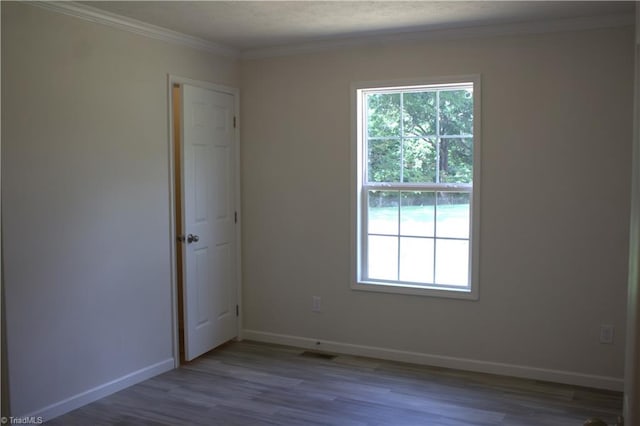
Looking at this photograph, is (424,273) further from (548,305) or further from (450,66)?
(450,66)

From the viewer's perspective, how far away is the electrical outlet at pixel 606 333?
154 inches

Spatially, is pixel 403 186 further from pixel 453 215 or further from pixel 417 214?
pixel 453 215

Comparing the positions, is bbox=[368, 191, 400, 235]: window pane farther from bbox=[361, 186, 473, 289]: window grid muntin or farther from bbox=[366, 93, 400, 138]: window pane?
bbox=[366, 93, 400, 138]: window pane

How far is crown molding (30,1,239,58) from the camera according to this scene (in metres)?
3.45

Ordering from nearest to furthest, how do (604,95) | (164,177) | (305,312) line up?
(604,95)
(164,177)
(305,312)

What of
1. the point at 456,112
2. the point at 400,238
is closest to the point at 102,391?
the point at 400,238

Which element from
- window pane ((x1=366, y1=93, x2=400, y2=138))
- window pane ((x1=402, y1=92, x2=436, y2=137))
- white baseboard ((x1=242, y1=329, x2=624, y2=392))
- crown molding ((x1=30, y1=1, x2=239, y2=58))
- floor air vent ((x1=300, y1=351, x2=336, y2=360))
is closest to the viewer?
crown molding ((x1=30, y1=1, x2=239, y2=58))

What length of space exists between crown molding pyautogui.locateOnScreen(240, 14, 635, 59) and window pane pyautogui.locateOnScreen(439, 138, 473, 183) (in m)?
0.76

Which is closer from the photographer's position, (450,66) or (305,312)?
(450,66)

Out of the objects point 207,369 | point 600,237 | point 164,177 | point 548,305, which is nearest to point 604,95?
point 600,237

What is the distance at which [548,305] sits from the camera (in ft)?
13.4

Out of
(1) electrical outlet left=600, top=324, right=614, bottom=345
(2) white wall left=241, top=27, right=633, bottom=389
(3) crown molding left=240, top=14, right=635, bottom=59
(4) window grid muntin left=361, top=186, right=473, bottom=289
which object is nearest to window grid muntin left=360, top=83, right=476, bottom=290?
(4) window grid muntin left=361, top=186, right=473, bottom=289

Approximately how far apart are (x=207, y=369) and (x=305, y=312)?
964 mm

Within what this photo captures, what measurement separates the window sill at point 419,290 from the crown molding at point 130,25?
2.21 metres
